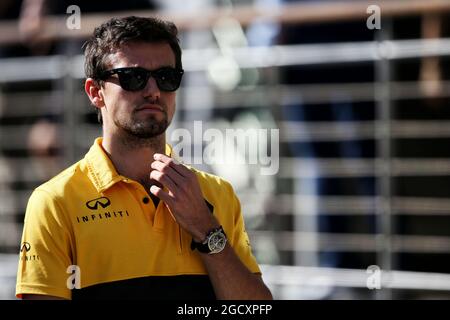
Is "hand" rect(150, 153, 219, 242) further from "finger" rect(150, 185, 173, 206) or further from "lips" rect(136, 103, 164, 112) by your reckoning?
"lips" rect(136, 103, 164, 112)

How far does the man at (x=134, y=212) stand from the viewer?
2.43m

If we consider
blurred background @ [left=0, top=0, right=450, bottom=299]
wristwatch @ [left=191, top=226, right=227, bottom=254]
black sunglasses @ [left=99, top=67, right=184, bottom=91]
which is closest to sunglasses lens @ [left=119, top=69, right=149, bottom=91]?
black sunglasses @ [left=99, top=67, right=184, bottom=91]

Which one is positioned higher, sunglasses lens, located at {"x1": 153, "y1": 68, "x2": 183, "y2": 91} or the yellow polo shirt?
sunglasses lens, located at {"x1": 153, "y1": 68, "x2": 183, "y2": 91}

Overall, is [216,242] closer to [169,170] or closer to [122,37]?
[169,170]

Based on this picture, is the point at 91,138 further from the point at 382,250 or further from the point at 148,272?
the point at 148,272

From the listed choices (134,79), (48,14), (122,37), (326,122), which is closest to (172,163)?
(134,79)

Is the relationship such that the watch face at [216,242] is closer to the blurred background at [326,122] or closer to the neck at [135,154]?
the neck at [135,154]

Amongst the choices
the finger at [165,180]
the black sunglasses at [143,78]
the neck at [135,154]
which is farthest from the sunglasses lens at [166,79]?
the finger at [165,180]

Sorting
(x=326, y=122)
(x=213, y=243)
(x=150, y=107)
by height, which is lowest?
(x=213, y=243)

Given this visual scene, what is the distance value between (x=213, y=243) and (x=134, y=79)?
51 centimetres

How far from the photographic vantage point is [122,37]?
262 cm

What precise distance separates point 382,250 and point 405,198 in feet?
1.23

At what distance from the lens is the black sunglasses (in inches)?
102

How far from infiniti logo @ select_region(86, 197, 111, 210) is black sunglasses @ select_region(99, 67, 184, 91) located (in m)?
0.32
